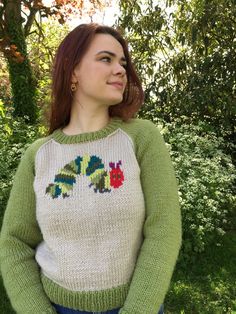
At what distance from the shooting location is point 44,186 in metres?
1.66

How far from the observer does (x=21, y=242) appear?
1.75m

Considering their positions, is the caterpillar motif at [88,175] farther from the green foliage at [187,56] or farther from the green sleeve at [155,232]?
the green foliage at [187,56]

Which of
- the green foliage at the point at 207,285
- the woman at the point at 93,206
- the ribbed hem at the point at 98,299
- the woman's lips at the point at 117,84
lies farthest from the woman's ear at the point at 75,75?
the green foliage at the point at 207,285

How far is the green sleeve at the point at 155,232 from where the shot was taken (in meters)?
1.48

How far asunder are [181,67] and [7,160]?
3.06m

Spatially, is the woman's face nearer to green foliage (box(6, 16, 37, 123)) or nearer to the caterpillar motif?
the caterpillar motif

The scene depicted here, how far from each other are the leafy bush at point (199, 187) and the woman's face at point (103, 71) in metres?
2.58

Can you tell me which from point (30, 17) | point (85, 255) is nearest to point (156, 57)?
point (30, 17)

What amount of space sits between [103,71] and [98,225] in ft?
2.02

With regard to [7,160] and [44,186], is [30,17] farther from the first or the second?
[44,186]

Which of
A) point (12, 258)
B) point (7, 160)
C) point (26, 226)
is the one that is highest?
point (26, 226)

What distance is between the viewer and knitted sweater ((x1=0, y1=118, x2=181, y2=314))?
1.54 metres

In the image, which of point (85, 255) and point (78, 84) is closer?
point (85, 255)

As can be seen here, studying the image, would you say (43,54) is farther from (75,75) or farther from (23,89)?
(75,75)
